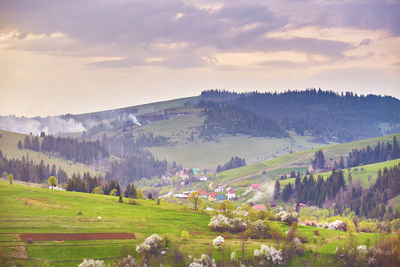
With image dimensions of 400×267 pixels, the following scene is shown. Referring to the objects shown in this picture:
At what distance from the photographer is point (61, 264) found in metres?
94.4

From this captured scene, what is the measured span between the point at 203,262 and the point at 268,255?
14125 millimetres

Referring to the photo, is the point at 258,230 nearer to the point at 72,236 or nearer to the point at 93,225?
the point at 93,225

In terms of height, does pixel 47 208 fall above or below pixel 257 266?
Answer: above

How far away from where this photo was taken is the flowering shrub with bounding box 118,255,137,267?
96250mm

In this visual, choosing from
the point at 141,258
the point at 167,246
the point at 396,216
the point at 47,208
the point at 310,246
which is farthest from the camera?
the point at 396,216

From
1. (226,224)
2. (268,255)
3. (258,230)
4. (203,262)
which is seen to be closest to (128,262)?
(203,262)

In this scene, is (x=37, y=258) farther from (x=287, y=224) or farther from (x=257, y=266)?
(x=287, y=224)

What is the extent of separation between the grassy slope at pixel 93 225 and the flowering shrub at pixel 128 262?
11.2ft

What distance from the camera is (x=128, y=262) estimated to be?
97562mm

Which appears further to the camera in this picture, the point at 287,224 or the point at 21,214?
the point at 287,224

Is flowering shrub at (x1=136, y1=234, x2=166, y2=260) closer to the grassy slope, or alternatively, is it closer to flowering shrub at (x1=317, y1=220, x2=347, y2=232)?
the grassy slope

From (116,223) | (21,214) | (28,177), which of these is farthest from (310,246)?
(28,177)

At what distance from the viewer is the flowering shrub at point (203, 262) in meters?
101

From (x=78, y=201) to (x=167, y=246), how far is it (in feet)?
126
